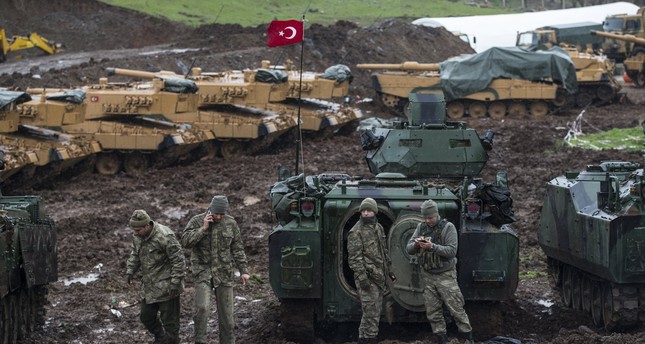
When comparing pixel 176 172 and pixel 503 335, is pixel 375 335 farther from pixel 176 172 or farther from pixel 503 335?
pixel 176 172

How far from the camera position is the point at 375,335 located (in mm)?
12141

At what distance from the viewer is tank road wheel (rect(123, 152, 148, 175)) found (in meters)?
29.5

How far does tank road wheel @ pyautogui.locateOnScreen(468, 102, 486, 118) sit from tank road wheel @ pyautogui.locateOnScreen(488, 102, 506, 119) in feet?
0.65

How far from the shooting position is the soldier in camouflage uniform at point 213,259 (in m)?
12.0

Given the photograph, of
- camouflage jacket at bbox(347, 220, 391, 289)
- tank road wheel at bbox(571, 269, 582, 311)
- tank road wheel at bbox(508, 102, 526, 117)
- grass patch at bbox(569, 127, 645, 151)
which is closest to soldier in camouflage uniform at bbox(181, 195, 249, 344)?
camouflage jacket at bbox(347, 220, 391, 289)

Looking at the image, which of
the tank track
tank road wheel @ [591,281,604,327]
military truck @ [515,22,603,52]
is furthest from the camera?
Answer: military truck @ [515,22,603,52]

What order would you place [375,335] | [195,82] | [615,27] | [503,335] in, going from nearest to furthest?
1. [375,335]
2. [503,335]
3. [195,82]
4. [615,27]

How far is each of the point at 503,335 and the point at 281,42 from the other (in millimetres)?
5808

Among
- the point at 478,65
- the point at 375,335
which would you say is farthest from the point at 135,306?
the point at 478,65

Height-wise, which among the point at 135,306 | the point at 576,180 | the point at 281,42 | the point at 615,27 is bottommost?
the point at 135,306

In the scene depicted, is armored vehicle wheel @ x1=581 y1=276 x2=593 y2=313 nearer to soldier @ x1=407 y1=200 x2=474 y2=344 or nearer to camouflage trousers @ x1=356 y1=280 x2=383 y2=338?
soldier @ x1=407 y1=200 x2=474 y2=344

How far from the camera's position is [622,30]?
52.5 m

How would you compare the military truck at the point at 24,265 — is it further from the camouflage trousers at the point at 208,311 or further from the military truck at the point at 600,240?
the military truck at the point at 600,240

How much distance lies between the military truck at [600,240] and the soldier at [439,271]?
6.41 feet
